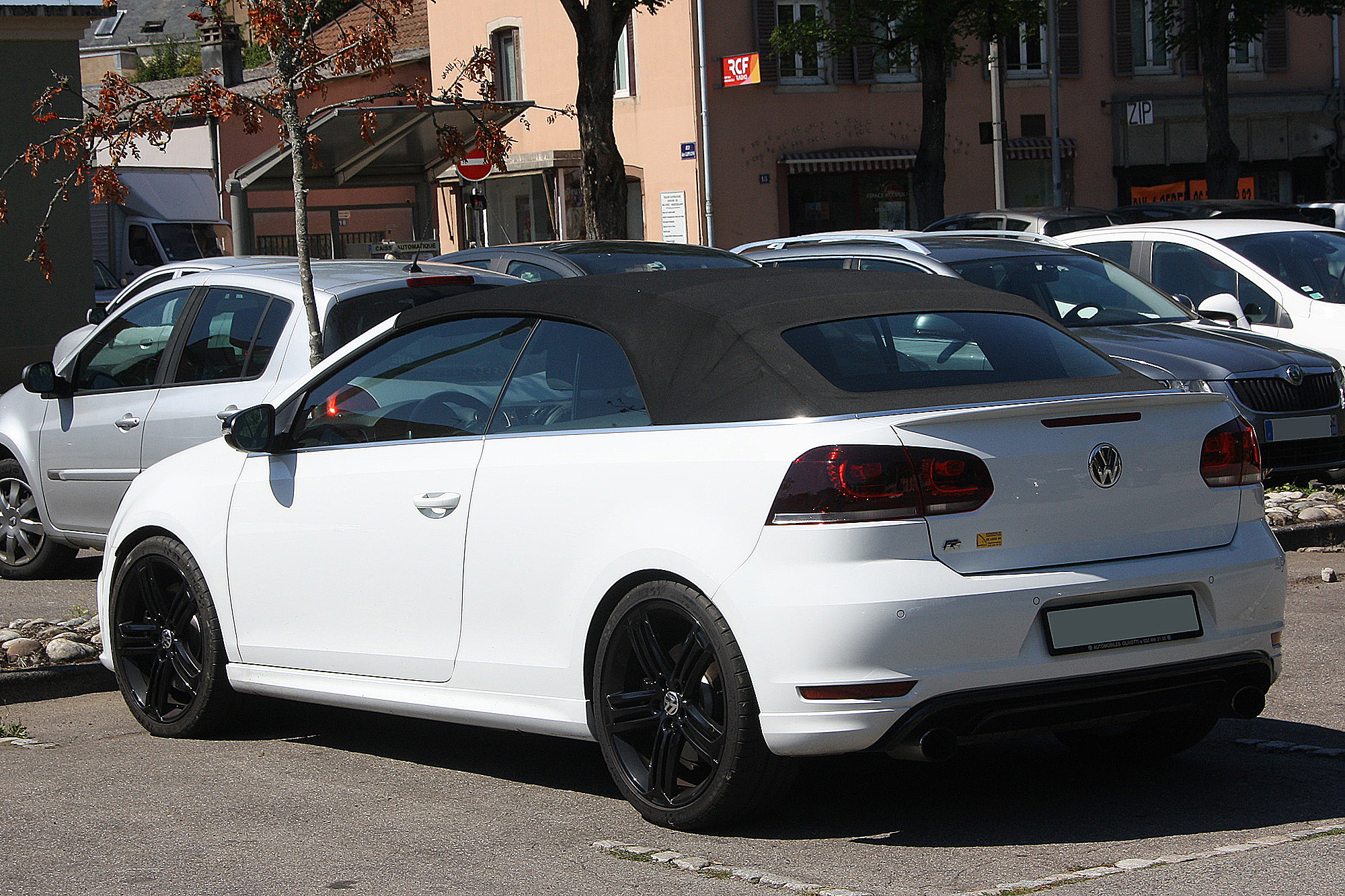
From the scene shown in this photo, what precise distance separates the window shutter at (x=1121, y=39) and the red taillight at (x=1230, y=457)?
34.7 meters

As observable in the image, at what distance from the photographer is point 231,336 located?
8.48 m

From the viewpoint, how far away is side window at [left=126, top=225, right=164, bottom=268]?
1296 inches

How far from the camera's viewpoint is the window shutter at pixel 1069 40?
37.1 metres

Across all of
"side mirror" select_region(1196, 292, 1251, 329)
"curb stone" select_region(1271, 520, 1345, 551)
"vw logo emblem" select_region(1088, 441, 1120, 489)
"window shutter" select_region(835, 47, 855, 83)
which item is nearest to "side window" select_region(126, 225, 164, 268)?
"window shutter" select_region(835, 47, 855, 83)

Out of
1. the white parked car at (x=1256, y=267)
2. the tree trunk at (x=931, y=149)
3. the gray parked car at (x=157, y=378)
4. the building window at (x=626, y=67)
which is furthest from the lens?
the building window at (x=626, y=67)

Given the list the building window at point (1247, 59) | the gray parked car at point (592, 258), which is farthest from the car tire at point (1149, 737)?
the building window at point (1247, 59)

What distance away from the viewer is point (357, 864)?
4.46 m

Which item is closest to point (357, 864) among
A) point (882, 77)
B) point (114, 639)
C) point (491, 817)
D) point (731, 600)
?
point (491, 817)

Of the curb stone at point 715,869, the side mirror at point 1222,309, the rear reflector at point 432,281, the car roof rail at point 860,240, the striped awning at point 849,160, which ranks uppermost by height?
the striped awning at point 849,160

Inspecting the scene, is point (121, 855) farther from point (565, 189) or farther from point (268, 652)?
point (565, 189)

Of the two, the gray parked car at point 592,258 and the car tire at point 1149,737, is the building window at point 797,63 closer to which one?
the gray parked car at point 592,258

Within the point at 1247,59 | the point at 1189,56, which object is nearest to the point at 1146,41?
the point at 1189,56

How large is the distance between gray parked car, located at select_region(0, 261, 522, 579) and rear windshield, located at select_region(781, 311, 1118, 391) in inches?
136

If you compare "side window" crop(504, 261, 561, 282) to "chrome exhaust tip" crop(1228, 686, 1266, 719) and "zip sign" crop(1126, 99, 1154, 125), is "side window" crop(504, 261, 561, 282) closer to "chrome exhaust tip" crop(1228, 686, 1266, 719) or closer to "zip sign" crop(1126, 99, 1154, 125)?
"chrome exhaust tip" crop(1228, 686, 1266, 719)
